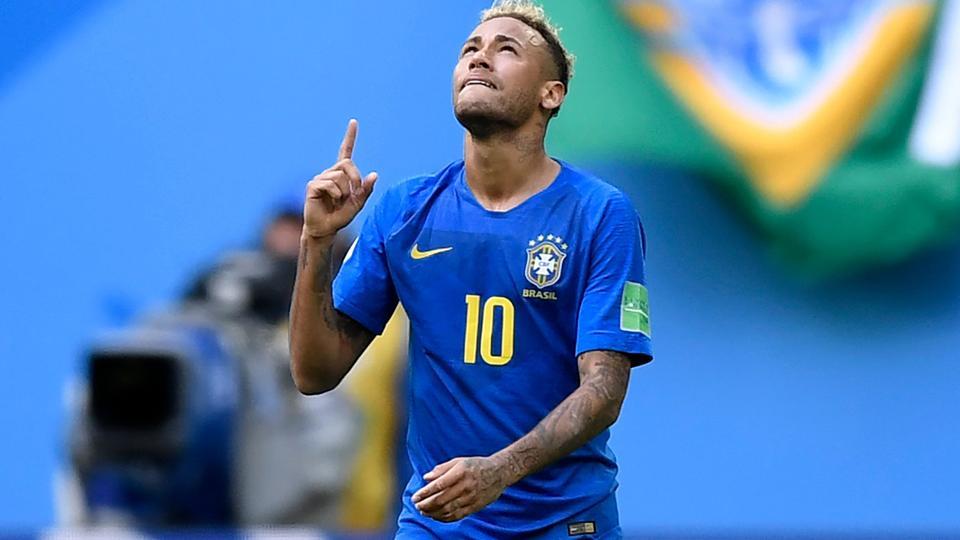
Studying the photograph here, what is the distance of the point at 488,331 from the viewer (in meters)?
3.94

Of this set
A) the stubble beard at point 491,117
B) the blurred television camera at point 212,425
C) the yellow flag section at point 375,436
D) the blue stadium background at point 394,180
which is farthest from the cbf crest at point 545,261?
the blue stadium background at point 394,180

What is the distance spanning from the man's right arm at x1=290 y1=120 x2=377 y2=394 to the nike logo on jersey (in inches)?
6.8

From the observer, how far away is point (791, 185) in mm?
9133

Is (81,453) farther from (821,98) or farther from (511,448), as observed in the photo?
(821,98)

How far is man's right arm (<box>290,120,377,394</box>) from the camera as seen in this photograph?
153 inches

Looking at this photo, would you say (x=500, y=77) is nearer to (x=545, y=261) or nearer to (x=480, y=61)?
(x=480, y=61)

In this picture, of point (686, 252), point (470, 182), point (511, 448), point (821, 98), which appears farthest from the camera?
point (686, 252)

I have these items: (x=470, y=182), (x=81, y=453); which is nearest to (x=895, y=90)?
(x=81, y=453)

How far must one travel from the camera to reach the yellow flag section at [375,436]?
7.93 meters

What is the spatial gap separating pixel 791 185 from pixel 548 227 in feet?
17.7

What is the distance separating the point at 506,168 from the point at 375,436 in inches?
163

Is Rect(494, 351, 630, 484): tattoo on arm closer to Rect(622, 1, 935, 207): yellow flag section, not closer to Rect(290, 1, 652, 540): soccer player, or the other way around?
Rect(290, 1, 652, 540): soccer player

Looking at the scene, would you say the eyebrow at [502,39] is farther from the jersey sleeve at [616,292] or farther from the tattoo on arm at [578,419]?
the tattoo on arm at [578,419]

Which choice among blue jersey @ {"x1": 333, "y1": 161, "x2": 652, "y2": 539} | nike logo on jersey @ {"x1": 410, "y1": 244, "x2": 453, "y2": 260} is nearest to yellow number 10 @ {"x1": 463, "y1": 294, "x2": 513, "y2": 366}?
blue jersey @ {"x1": 333, "y1": 161, "x2": 652, "y2": 539}
